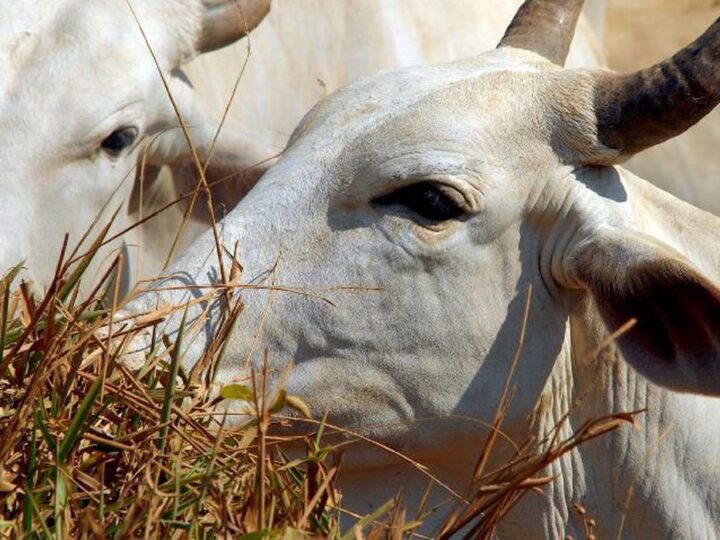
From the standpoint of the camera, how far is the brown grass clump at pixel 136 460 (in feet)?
8.23

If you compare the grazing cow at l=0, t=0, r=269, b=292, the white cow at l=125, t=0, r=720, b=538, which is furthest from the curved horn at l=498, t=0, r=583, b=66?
the grazing cow at l=0, t=0, r=269, b=292

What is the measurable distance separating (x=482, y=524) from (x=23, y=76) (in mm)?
2757

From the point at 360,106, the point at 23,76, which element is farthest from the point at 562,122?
the point at 23,76

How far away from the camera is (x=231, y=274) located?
10.7 feet

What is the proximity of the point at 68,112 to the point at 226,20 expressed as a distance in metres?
0.79

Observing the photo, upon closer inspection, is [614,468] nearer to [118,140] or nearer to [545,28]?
[545,28]

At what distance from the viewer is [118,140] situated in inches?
201

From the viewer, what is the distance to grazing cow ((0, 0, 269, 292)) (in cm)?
482

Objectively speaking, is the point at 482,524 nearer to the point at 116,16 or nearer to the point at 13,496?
the point at 13,496

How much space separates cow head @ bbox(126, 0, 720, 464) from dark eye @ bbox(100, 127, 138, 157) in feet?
5.85

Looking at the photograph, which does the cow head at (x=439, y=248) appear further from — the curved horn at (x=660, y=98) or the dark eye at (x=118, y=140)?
the dark eye at (x=118, y=140)

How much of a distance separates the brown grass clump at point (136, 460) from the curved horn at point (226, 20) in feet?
8.60

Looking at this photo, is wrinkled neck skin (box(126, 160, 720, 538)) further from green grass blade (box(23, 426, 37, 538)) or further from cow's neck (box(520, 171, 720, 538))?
green grass blade (box(23, 426, 37, 538))

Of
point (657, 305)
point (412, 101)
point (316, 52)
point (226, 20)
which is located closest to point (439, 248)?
point (412, 101)
